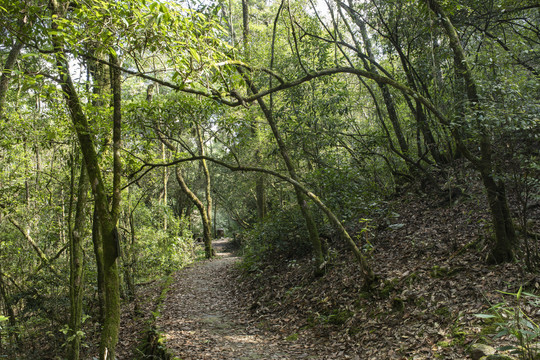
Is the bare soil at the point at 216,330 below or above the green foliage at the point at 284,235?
below

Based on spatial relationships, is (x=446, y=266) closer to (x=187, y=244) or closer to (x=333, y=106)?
(x=333, y=106)

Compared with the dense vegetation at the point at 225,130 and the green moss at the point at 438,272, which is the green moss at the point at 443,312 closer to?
the green moss at the point at 438,272

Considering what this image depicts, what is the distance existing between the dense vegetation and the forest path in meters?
1.44

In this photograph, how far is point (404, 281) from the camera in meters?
5.73

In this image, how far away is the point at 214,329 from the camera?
7.06 meters

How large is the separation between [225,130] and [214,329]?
440cm

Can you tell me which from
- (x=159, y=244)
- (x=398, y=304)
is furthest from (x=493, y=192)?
(x=159, y=244)

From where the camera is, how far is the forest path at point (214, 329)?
557 cm

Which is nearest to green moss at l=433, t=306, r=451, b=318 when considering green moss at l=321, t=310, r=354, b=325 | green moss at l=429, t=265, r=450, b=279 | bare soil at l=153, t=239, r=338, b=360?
green moss at l=429, t=265, r=450, b=279

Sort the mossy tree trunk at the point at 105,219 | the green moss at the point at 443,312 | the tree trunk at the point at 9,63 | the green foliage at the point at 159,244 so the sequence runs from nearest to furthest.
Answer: the green moss at the point at 443,312
the mossy tree trunk at the point at 105,219
the tree trunk at the point at 9,63
the green foliage at the point at 159,244

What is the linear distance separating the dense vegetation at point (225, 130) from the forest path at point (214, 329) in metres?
1.44

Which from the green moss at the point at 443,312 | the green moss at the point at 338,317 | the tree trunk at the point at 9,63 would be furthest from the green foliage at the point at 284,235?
the tree trunk at the point at 9,63

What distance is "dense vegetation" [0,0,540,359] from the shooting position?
180 inches

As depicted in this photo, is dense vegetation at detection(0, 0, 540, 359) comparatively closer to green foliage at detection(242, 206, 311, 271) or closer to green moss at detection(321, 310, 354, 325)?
green foliage at detection(242, 206, 311, 271)
